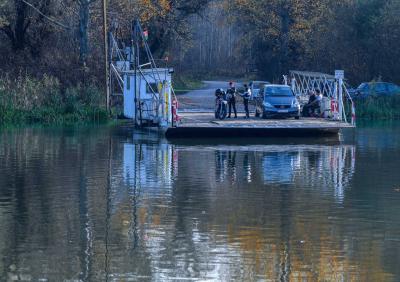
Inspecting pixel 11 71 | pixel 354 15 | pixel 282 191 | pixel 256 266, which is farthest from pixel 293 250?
pixel 354 15

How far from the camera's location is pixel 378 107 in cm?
5409

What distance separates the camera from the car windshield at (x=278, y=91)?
1670 inches

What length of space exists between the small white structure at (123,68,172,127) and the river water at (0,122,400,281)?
271 inches

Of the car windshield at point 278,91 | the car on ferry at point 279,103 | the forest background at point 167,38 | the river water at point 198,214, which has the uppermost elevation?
the forest background at point 167,38

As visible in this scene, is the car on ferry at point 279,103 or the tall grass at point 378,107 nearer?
the car on ferry at point 279,103

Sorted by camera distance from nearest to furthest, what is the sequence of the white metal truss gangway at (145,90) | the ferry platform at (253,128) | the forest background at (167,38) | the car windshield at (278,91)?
the ferry platform at (253,128) < the white metal truss gangway at (145,90) < the car windshield at (278,91) < the forest background at (167,38)

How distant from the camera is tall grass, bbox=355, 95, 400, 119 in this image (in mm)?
53500

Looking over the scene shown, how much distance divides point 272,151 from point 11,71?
1093 inches

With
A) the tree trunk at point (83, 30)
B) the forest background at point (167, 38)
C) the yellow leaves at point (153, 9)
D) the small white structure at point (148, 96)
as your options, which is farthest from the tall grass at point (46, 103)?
the yellow leaves at point (153, 9)

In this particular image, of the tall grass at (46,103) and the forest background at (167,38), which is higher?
the forest background at (167,38)

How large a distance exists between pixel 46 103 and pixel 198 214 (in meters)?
32.8

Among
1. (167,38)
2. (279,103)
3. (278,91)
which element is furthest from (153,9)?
(279,103)

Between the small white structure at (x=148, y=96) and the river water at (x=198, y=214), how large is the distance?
22.6 feet

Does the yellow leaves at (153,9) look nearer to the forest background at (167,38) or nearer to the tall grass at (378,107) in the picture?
the forest background at (167,38)
